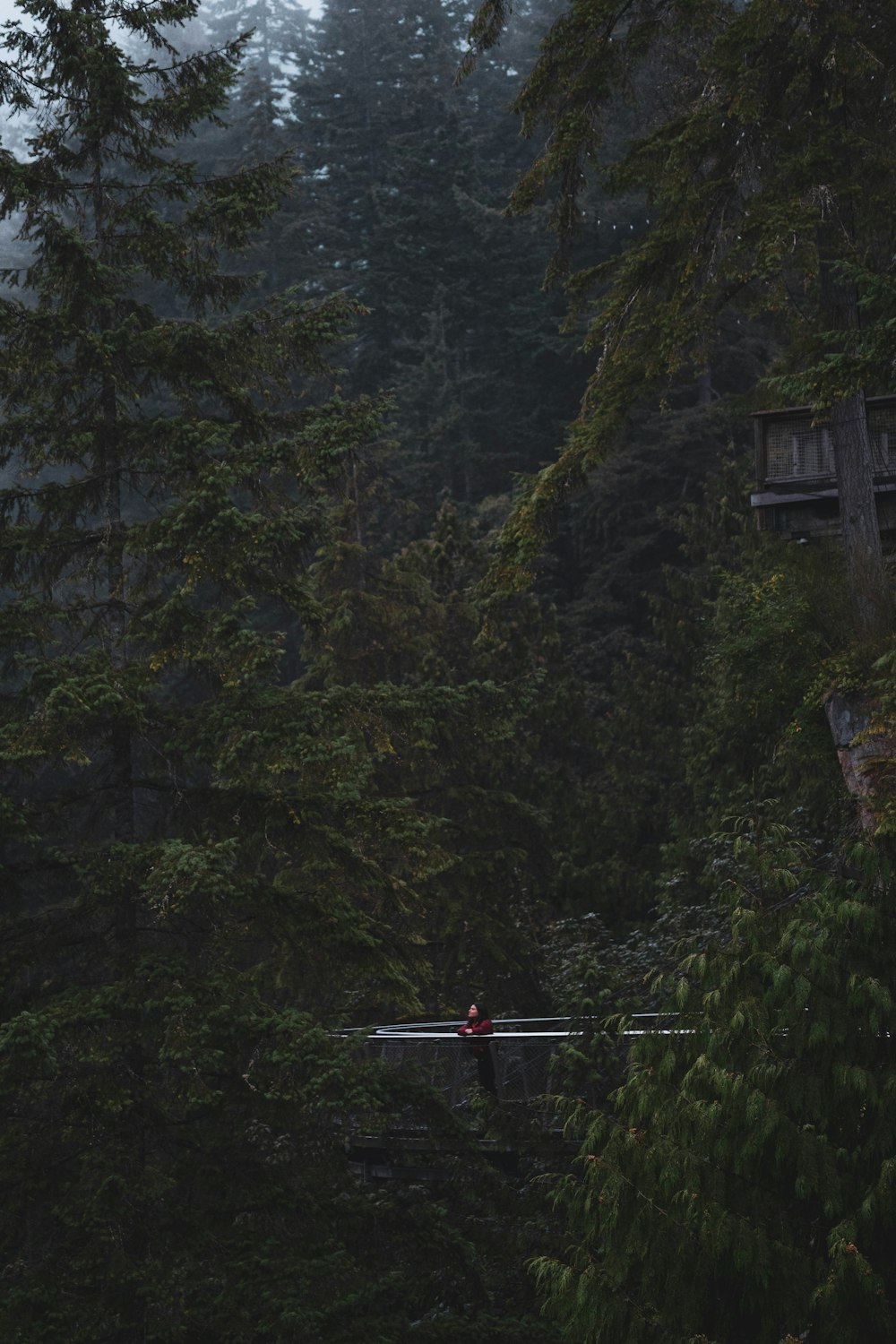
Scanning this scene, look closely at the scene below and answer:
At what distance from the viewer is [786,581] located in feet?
53.5

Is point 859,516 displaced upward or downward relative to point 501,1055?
upward

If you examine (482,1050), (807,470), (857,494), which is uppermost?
(807,470)

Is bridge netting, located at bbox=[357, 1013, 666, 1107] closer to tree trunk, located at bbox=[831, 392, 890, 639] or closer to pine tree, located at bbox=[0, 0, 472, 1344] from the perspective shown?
pine tree, located at bbox=[0, 0, 472, 1344]

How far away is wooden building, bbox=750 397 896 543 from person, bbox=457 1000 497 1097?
6700 mm

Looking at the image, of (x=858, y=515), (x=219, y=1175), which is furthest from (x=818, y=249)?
(x=219, y=1175)

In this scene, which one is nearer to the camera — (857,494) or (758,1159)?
(758,1159)

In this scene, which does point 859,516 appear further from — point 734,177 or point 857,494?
point 734,177

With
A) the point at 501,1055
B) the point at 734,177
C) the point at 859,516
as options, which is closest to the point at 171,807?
the point at 501,1055

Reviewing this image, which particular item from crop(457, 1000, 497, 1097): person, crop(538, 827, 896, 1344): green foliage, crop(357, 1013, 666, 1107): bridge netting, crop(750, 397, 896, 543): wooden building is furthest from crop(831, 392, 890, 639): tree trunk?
crop(457, 1000, 497, 1097): person

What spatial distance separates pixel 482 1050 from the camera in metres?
14.2

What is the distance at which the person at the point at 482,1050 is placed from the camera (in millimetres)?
14180

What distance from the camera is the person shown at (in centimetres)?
1418

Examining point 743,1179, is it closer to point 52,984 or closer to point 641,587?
point 52,984

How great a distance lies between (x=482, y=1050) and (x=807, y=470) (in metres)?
7.49
